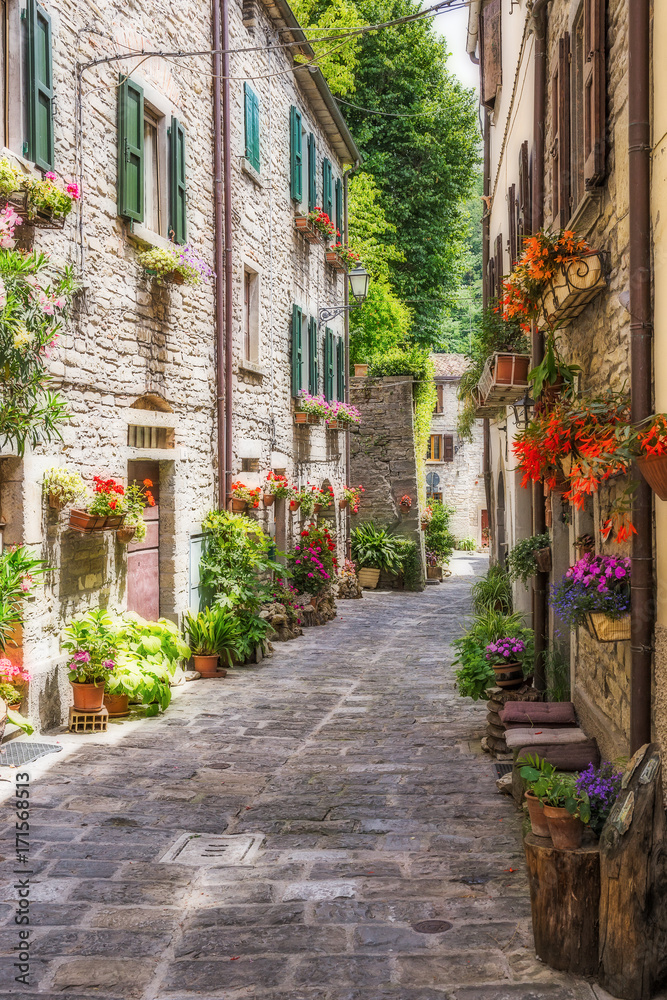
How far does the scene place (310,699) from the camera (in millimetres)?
8258

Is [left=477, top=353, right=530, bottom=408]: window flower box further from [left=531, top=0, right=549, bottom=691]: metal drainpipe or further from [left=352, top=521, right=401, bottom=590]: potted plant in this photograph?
[left=352, top=521, right=401, bottom=590]: potted plant

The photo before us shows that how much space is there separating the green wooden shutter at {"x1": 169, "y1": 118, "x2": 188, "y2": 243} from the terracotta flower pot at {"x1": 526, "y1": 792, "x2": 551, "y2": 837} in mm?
6991

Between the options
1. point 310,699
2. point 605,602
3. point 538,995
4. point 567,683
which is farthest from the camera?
point 310,699

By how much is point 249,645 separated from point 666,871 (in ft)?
23.2

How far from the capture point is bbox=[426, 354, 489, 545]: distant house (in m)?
33.7

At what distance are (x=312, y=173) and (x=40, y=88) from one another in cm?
915

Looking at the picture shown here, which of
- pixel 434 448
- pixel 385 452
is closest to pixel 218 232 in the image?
pixel 385 452

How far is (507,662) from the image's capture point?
21.6 feet

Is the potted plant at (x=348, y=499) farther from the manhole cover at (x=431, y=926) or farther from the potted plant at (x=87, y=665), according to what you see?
the manhole cover at (x=431, y=926)

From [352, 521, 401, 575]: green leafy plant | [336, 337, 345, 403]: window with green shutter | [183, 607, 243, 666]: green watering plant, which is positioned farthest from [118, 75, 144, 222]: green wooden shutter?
[352, 521, 401, 575]: green leafy plant

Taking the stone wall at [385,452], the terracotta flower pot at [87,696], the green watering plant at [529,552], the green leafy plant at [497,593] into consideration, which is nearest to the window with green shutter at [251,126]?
the green leafy plant at [497,593]

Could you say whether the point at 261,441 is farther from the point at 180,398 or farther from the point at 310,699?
the point at 310,699

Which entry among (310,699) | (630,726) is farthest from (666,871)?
(310,699)

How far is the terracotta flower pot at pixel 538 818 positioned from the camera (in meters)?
3.55
